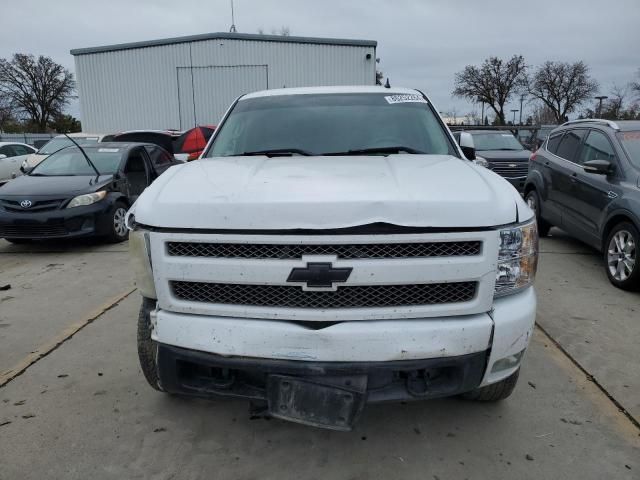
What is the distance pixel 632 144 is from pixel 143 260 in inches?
216

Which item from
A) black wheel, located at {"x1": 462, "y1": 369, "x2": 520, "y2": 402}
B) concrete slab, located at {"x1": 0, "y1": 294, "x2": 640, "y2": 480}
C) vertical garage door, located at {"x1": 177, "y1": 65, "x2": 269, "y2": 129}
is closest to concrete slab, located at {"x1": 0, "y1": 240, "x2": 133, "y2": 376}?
concrete slab, located at {"x1": 0, "y1": 294, "x2": 640, "y2": 480}

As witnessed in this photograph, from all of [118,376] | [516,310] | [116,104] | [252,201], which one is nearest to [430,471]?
[516,310]

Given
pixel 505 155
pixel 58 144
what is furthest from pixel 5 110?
pixel 505 155

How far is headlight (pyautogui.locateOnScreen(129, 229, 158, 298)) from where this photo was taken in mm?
2318

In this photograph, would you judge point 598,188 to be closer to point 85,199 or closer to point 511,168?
point 511,168

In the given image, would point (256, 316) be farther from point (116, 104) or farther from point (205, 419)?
point (116, 104)

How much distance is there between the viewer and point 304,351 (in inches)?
84.4

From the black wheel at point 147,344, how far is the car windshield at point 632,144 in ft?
16.8

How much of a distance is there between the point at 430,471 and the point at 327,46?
18.8 metres

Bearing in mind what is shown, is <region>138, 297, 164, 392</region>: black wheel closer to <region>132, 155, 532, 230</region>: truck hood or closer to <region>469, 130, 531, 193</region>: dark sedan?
<region>132, 155, 532, 230</region>: truck hood

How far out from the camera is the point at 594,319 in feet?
14.1

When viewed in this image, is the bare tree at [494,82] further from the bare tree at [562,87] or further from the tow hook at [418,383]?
the tow hook at [418,383]

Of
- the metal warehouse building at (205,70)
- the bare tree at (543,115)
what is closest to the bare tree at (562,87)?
the bare tree at (543,115)

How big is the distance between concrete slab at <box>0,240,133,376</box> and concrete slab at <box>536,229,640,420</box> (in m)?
4.10
